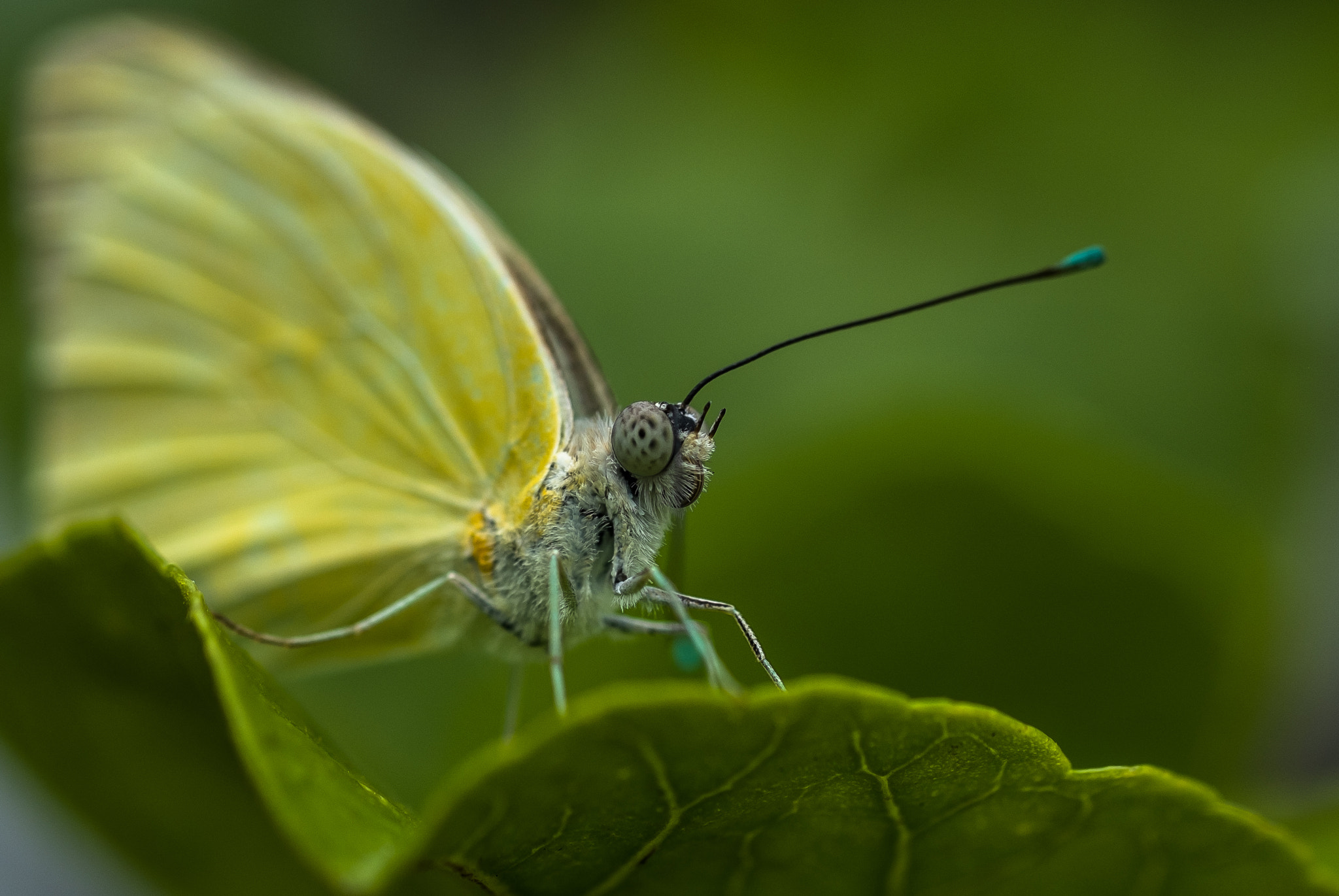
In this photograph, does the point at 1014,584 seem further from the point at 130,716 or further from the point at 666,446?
the point at 130,716

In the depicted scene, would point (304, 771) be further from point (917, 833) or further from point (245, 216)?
point (245, 216)

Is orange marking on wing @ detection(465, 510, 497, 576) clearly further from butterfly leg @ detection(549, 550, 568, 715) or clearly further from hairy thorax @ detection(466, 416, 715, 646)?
butterfly leg @ detection(549, 550, 568, 715)

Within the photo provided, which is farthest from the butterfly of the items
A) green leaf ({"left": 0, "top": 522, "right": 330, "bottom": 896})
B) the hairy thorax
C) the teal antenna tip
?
the teal antenna tip

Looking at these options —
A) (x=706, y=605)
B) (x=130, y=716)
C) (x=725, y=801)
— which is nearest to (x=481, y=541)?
(x=706, y=605)

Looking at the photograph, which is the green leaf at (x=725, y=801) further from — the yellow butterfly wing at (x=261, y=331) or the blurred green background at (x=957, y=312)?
the blurred green background at (x=957, y=312)

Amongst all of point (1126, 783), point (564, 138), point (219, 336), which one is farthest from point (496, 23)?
point (1126, 783)

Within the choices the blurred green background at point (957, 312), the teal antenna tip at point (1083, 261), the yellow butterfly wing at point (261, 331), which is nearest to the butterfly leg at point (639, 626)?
the yellow butterfly wing at point (261, 331)

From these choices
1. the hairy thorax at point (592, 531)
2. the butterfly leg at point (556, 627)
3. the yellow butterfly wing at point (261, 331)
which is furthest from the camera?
the yellow butterfly wing at point (261, 331)

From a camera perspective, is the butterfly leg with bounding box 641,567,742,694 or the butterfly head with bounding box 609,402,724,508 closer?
the butterfly leg with bounding box 641,567,742,694
